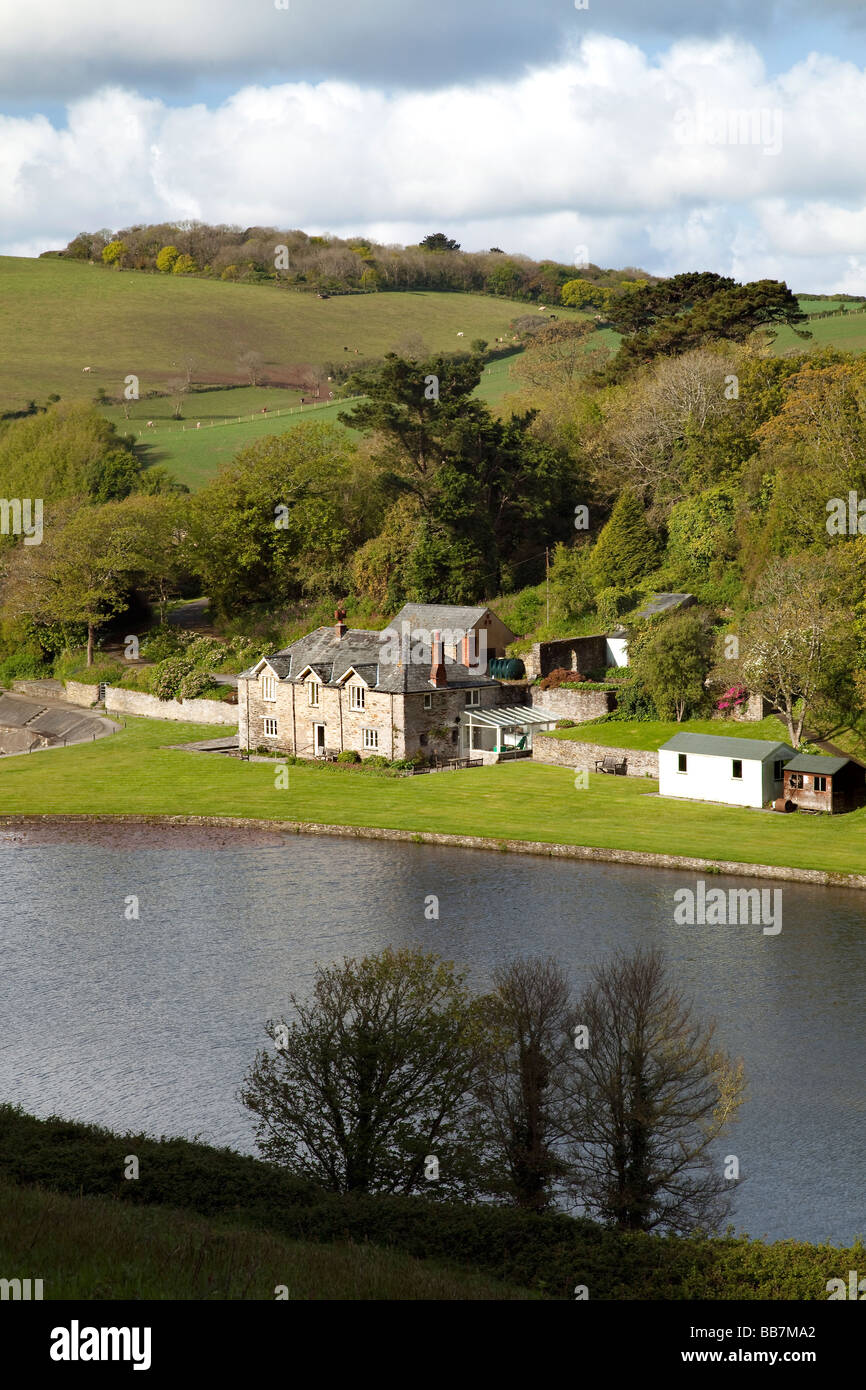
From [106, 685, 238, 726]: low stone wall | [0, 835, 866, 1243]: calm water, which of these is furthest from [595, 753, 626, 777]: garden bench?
[106, 685, 238, 726]: low stone wall

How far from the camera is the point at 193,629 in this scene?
83562 mm

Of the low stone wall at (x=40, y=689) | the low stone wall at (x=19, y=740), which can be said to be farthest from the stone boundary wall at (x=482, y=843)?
the low stone wall at (x=40, y=689)

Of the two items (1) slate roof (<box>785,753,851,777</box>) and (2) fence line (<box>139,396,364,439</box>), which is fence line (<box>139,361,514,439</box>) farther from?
(1) slate roof (<box>785,753,851,777</box>)

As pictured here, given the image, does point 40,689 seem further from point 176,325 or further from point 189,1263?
point 176,325

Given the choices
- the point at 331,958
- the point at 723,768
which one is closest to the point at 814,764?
the point at 723,768

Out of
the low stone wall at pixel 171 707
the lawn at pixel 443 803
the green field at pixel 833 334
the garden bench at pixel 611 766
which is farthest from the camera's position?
the green field at pixel 833 334

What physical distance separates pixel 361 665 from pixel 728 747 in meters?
17.8

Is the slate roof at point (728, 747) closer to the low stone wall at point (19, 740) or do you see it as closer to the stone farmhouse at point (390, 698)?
the stone farmhouse at point (390, 698)

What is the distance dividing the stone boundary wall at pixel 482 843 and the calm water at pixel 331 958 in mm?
761

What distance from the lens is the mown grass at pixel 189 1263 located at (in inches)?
535

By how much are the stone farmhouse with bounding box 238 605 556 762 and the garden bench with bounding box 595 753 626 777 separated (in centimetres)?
512

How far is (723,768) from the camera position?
1939 inches

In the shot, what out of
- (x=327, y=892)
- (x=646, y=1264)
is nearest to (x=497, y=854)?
(x=327, y=892)

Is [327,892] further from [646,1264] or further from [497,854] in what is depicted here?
[646,1264]
